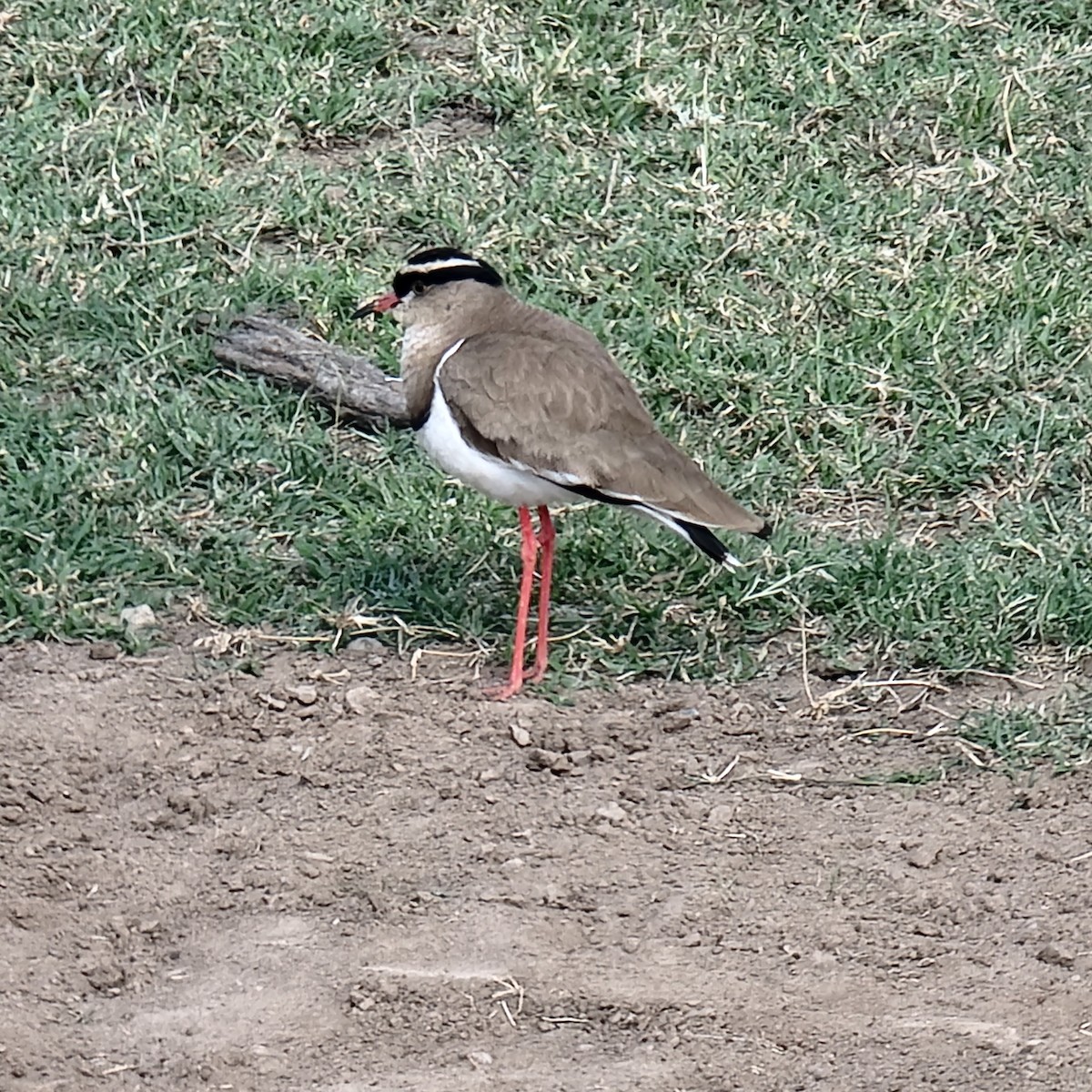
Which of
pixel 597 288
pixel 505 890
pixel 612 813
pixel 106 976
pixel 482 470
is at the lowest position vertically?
pixel 106 976

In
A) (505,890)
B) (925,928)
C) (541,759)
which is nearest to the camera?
(925,928)

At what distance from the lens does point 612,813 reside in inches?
202

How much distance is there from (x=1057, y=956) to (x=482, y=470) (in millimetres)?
1990

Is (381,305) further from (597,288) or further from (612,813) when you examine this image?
(612,813)

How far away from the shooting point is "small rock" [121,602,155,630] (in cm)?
590

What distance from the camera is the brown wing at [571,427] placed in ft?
17.9

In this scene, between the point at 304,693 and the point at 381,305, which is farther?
the point at 381,305

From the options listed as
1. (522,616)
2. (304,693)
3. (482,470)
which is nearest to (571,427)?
(482,470)

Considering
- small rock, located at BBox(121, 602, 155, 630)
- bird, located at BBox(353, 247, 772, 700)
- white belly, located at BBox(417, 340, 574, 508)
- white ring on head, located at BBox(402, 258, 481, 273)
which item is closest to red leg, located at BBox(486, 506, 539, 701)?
bird, located at BBox(353, 247, 772, 700)

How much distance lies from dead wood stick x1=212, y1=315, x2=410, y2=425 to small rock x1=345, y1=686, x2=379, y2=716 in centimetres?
133

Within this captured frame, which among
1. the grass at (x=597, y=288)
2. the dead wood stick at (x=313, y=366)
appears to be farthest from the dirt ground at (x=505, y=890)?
the dead wood stick at (x=313, y=366)

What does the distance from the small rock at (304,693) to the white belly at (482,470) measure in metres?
0.72

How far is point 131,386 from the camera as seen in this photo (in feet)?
23.2

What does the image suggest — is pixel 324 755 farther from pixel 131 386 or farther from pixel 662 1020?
pixel 131 386
